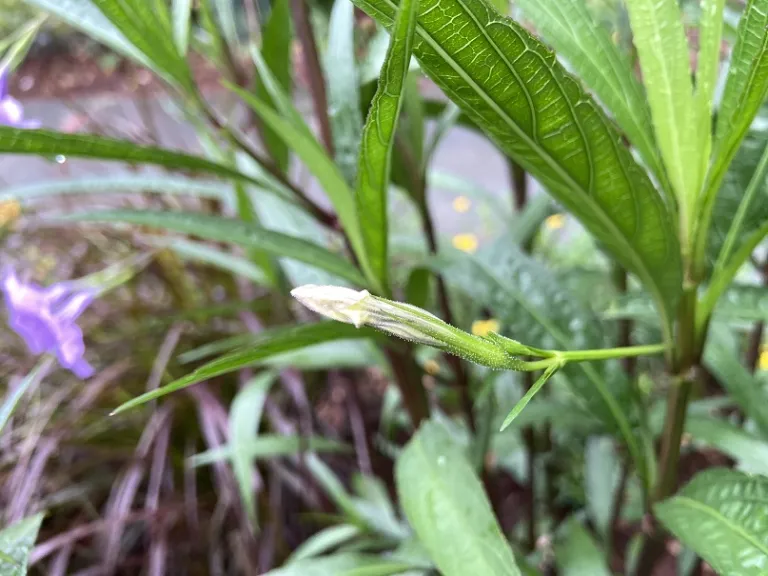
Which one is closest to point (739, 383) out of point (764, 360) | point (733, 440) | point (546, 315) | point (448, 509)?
point (733, 440)

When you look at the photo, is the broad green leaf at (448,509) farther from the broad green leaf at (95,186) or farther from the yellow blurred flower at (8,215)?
the yellow blurred flower at (8,215)

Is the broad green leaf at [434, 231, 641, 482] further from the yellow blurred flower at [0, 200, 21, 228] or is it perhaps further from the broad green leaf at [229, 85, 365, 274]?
the yellow blurred flower at [0, 200, 21, 228]

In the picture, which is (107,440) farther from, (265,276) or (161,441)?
(265,276)

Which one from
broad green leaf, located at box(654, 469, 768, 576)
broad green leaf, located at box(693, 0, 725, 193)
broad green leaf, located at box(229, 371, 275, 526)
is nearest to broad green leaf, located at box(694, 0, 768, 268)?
broad green leaf, located at box(693, 0, 725, 193)

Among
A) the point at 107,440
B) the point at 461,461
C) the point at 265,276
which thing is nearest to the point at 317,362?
the point at 265,276

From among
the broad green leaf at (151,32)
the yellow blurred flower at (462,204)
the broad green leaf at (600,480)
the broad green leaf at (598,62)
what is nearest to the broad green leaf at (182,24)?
the broad green leaf at (151,32)

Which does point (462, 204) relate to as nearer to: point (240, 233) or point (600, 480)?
point (600, 480)
